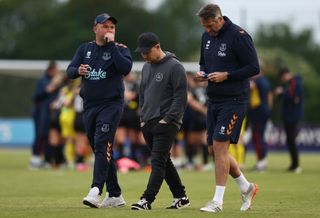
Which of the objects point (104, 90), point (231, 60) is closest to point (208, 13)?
point (231, 60)

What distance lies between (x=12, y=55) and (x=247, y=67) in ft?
242

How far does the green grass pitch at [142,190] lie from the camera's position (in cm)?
1069

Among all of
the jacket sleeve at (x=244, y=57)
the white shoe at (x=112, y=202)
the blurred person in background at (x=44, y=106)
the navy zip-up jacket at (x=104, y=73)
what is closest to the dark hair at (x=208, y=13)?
the jacket sleeve at (x=244, y=57)

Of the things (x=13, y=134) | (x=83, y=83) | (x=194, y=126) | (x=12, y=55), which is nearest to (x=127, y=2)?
(x=12, y=55)

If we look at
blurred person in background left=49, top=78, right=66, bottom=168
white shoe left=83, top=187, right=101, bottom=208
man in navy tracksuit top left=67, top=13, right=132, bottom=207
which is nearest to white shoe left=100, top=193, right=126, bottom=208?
man in navy tracksuit top left=67, top=13, right=132, bottom=207

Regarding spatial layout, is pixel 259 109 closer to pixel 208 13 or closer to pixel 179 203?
pixel 179 203

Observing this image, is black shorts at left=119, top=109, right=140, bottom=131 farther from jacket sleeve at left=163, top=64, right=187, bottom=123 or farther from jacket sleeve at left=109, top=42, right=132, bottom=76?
jacket sleeve at left=163, top=64, right=187, bottom=123

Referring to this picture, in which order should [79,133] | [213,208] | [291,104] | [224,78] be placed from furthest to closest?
1. [79,133]
2. [291,104]
3. [224,78]
4. [213,208]

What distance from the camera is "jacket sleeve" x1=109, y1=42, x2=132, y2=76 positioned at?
11570mm

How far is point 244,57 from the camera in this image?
36.8 feet

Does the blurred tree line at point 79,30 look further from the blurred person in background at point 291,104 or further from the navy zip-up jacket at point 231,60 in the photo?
the navy zip-up jacket at point 231,60

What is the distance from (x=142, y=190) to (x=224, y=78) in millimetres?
4375

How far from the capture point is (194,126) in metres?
22.0

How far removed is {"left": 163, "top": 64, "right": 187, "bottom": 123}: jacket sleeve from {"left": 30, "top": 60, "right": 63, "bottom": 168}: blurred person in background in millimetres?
11378
